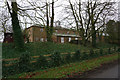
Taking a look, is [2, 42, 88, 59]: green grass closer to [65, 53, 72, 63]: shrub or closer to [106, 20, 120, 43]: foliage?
[65, 53, 72, 63]: shrub

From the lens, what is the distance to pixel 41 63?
6.65m

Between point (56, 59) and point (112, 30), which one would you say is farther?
point (112, 30)

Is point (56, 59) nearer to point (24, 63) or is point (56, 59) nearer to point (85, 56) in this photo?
point (24, 63)

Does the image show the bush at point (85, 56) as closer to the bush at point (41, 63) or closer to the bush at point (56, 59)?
the bush at point (56, 59)

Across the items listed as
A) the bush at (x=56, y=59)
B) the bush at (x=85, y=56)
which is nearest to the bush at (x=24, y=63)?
the bush at (x=56, y=59)

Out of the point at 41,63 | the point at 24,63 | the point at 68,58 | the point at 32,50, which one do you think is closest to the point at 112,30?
the point at 68,58

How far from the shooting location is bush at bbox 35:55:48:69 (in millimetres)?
6523

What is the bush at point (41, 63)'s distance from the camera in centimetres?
652

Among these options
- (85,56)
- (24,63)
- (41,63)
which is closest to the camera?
(24,63)

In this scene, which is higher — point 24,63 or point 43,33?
point 43,33

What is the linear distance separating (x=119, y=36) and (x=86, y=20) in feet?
42.8

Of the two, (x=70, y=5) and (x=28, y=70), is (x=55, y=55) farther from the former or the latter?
(x=70, y=5)

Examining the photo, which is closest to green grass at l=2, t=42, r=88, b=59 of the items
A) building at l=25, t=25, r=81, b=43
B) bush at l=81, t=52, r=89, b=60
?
building at l=25, t=25, r=81, b=43

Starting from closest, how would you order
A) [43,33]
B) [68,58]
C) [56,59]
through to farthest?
[56,59] → [68,58] → [43,33]
